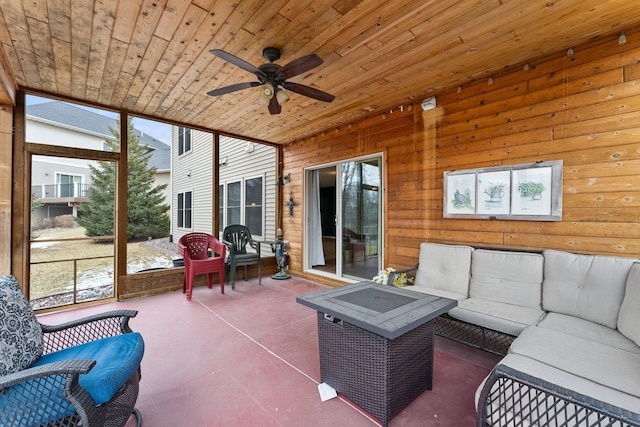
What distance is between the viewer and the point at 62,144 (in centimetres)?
369

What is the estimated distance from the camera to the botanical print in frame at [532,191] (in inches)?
106

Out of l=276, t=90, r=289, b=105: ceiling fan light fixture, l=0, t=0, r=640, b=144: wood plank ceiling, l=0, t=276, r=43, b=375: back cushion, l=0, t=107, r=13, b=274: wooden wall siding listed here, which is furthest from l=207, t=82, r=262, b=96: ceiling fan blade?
l=0, t=107, r=13, b=274: wooden wall siding

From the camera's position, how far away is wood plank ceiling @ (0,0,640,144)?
2.10 meters

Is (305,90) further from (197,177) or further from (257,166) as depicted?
(197,177)

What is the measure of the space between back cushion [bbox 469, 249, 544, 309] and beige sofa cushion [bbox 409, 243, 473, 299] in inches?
3.0

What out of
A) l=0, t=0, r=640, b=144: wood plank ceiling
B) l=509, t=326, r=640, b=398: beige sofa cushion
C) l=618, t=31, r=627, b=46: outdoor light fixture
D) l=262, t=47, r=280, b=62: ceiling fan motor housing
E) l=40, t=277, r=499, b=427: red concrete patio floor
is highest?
l=0, t=0, r=640, b=144: wood plank ceiling

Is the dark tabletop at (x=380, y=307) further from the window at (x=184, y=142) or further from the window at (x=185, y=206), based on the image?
the window at (x=184, y=142)

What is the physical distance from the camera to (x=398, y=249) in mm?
3953

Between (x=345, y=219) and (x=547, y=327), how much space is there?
3232 millimetres

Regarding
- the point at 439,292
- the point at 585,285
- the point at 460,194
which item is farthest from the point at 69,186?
the point at 585,285

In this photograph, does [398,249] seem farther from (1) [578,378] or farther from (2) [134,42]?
(2) [134,42]

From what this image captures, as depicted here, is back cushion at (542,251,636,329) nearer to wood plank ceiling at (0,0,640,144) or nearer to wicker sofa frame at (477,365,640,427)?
wicker sofa frame at (477,365,640,427)

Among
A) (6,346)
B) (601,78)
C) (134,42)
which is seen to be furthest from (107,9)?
(601,78)

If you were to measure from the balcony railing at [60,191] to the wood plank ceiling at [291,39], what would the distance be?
1.25m
